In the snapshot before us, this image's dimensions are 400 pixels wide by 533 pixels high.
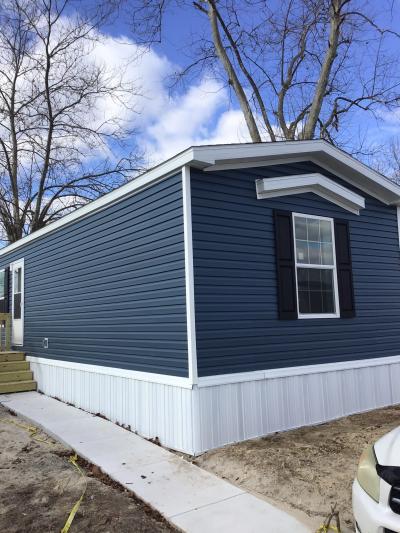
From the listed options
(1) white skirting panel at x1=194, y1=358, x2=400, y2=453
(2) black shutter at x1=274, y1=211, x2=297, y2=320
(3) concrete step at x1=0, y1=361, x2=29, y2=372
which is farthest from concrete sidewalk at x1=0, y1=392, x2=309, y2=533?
(3) concrete step at x1=0, y1=361, x2=29, y2=372

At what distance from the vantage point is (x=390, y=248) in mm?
8203

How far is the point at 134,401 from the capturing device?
6.53m

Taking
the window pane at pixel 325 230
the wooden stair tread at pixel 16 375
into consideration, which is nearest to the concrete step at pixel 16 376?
the wooden stair tread at pixel 16 375

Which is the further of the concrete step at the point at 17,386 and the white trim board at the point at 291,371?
the concrete step at the point at 17,386

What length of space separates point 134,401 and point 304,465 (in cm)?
253

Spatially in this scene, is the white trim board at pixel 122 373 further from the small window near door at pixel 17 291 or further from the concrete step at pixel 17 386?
the small window near door at pixel 17 291

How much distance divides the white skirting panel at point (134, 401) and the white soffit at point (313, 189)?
109 inches

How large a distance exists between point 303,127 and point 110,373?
15.3 m

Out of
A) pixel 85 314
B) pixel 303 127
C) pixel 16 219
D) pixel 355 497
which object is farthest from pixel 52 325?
pixel 303 127

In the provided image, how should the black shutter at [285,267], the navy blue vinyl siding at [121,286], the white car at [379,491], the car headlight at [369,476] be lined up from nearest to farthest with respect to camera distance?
the white car at [379,491] → the car headlight at [369,476] → the navy blue vinyl siding at [121,286] → the black shutter at [285,267]

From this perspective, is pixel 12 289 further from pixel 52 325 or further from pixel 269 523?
pixel 269 523

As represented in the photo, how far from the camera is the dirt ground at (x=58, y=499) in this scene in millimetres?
3836

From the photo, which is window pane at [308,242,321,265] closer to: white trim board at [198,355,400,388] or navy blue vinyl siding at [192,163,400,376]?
navy blue vinyl siding at [192,163,400,376]

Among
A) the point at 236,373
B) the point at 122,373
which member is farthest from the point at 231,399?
the point at 122,373
